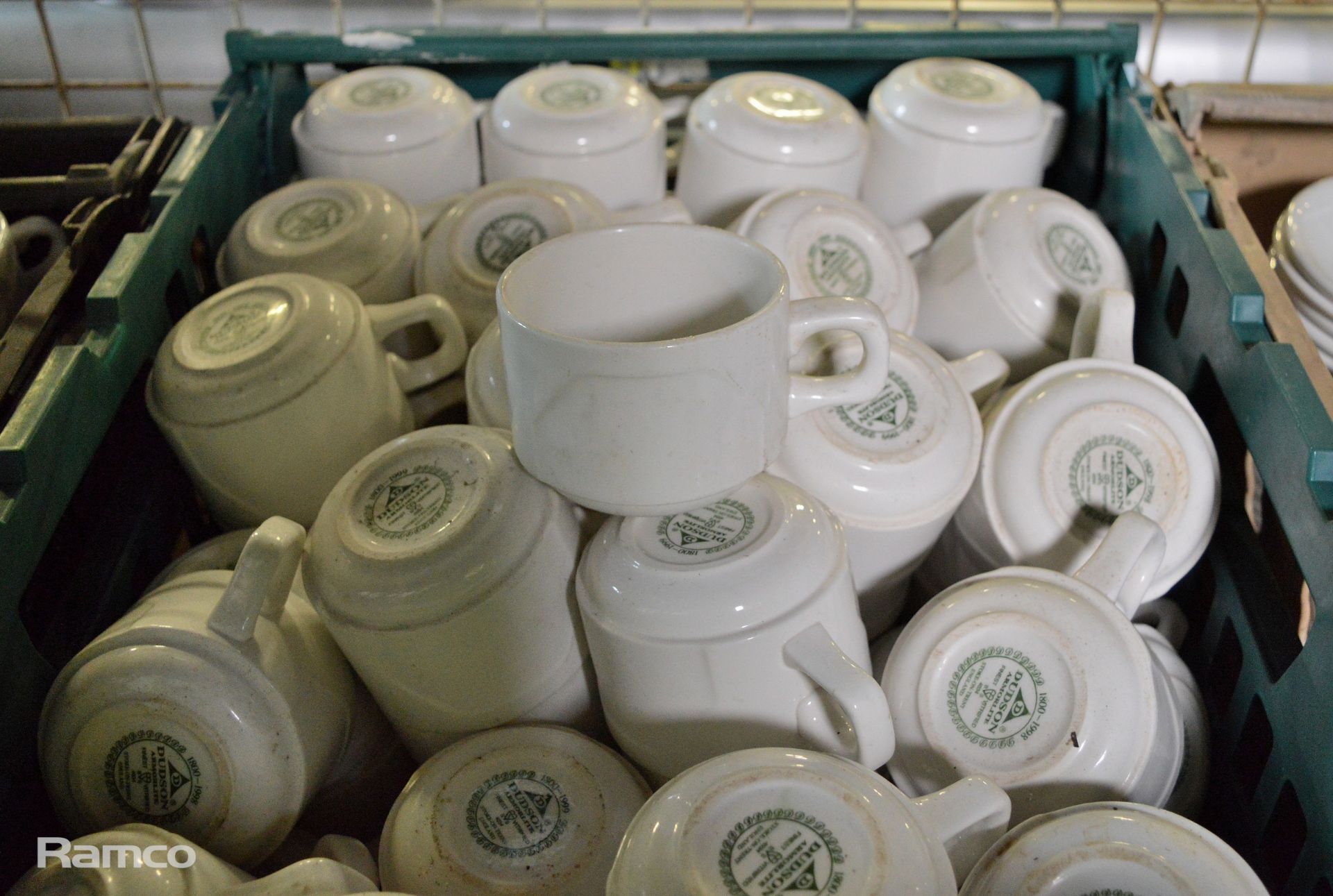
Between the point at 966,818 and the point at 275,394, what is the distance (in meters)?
0.51

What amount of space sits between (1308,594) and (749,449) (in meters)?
0.41

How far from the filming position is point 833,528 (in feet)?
2.17

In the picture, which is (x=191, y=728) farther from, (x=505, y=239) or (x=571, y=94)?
(x=571, y=94)

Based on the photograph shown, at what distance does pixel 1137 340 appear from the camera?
39.3 inches

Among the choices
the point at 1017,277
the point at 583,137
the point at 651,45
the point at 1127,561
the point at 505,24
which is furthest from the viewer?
the point at 505,24

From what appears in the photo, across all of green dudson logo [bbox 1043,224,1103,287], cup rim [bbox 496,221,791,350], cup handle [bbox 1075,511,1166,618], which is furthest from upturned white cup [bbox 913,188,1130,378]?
cup rim [bbox 496,221,791,350]

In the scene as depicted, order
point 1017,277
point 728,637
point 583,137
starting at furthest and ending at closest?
1. point 583,137
2. point 1017,277
3. point 728,637

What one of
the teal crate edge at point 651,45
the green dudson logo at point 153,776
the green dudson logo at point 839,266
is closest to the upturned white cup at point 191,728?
the green dudson logo at point 153,776

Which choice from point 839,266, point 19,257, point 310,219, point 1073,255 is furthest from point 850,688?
point 19,257

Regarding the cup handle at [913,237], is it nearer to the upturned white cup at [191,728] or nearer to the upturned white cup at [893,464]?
the upturned white cup at [893,464]

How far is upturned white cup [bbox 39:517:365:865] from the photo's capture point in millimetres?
620

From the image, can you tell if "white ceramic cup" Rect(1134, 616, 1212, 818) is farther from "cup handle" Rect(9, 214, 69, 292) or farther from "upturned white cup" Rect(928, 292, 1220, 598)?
"cup handle" Rect(9, 214, 69, 292)

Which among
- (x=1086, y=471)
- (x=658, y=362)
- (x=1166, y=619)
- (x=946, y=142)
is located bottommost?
(x=1166, y=619)

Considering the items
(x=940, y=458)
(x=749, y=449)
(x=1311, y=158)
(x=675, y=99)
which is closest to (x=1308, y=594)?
(x=940, y=458)
